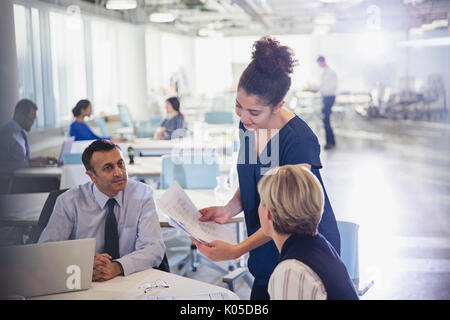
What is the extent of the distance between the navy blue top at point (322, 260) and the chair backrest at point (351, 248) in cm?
116

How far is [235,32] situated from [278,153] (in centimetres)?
1979

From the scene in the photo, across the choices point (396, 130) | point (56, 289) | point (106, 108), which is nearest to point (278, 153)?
point (56, 289)

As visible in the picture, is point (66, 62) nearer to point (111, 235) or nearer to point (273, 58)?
point (111, 235)

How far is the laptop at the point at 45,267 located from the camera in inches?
73.9

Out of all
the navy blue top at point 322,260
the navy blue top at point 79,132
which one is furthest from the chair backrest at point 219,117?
the navy blue top at point 322,260

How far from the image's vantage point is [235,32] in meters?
21.3

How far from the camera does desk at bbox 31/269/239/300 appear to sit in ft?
6.81

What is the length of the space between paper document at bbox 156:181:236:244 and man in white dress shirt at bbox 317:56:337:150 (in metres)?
9.87

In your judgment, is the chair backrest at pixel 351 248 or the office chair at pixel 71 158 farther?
the office chair at pixel 71 158

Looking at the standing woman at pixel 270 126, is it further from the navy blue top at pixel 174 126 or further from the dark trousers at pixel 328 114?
the dark trousers at pixel 328 114

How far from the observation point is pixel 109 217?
277cm

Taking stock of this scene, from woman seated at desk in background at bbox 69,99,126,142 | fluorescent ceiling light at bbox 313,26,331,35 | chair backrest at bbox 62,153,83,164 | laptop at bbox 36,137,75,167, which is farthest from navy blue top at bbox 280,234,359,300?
fluorescent ceiling light at bbox 313,26,331,35

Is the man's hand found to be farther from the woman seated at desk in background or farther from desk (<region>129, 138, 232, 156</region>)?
the woman seated at desk in background

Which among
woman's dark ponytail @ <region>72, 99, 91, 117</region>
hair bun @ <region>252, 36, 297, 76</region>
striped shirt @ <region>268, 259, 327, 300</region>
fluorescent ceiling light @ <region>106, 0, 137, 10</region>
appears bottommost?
striped shirt @ <region>268, 259, 327, 300</region>
